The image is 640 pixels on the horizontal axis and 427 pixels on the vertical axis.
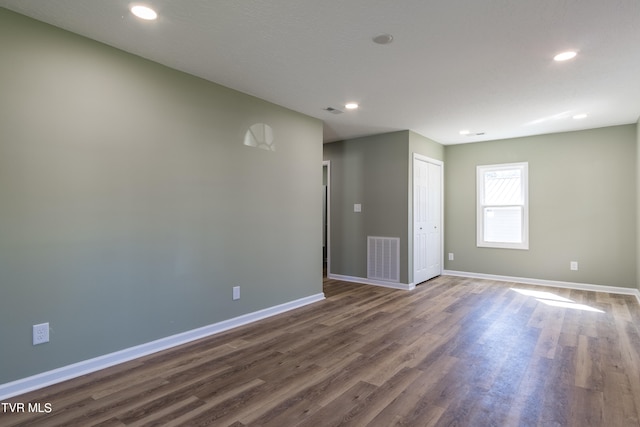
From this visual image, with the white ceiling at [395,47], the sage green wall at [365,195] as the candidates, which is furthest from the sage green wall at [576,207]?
the sage green wall at [365,195]

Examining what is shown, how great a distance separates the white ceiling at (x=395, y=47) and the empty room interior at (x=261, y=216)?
0.8 inches

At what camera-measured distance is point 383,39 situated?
2.47 meters

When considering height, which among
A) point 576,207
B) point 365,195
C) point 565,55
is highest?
point 565,55

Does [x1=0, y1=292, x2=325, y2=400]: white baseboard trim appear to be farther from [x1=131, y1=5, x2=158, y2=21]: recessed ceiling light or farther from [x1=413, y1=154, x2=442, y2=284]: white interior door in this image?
[x1=413, y1=154, x2=442, y2=284]: white interior door

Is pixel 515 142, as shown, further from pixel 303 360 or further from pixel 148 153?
pixel 148 153

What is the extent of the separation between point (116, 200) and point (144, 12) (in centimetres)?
136

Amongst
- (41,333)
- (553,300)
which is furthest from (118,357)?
(553,300)

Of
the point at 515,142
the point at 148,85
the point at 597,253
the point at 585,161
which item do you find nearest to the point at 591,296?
the point at 597,253

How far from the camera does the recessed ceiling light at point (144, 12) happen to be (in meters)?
2.14

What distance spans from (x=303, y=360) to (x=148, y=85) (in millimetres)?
2605

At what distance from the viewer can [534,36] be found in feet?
7.96

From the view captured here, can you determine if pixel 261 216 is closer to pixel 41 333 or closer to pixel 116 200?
pixel 116 200

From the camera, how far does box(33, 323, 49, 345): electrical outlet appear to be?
229cm

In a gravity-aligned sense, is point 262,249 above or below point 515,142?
below
